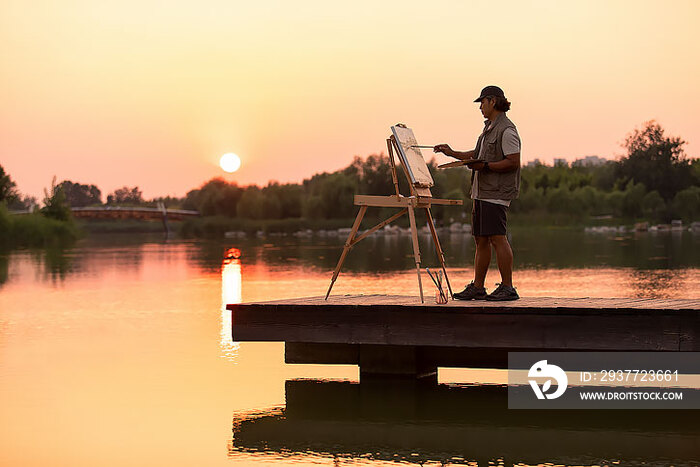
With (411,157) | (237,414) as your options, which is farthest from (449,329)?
(237,414)

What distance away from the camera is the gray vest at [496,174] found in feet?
36.6

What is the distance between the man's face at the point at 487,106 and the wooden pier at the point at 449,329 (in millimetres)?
1916

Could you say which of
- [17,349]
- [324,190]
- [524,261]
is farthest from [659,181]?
[17,349]

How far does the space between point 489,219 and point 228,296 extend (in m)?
12.9

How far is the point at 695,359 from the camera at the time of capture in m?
11.3

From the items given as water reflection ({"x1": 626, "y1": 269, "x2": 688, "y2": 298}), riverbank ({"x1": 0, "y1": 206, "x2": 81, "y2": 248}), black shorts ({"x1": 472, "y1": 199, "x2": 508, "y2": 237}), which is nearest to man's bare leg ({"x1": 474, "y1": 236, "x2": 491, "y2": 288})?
black shorts ({"x1": 472, "y1": 199, "x2": 508, "y2": 237})

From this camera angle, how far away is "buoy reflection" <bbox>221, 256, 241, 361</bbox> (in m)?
14.6

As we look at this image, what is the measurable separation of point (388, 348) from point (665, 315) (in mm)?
3028

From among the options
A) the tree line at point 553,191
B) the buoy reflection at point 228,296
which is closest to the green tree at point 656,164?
the tree line at point 553,191

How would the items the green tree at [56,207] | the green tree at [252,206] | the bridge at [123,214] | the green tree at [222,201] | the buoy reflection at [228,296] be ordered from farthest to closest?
the green tree at [222,201]
the bridge at [123,214]
the green tree at [252,206]
the green tree at [56,207]
the buoy reflection at [228,296]

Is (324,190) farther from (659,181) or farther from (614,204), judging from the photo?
(659,181)

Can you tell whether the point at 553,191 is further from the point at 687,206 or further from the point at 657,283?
the point at 657,283

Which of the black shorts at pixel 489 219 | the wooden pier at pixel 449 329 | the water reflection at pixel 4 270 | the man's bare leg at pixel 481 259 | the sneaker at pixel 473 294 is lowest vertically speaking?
the water reflection at pixel 4 270

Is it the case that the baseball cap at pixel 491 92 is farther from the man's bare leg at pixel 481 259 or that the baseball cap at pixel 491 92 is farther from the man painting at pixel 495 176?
the man's bare leg at pixel 481 259
